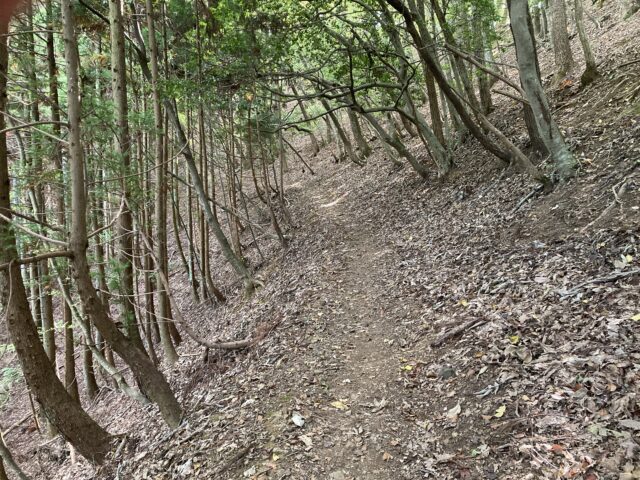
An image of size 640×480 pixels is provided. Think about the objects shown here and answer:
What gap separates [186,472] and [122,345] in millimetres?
1674

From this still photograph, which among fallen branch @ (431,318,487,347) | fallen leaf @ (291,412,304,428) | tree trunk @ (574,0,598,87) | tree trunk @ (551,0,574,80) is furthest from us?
tree trunk @ (551,0,574,80)

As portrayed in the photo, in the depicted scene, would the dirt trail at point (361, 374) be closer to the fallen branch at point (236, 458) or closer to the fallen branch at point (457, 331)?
the fallen branch at point (457, 331)

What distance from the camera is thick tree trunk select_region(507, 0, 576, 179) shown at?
263 inches

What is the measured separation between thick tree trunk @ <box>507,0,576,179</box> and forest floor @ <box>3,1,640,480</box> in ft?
1.39

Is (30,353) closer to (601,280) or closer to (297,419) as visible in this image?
(297,419)

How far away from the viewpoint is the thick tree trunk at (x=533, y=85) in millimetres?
6691

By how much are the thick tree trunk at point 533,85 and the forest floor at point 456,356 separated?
42 centimetres

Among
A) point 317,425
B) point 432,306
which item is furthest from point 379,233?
point 317,425

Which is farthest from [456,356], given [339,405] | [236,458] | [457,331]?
[236,458]

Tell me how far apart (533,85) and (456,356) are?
4831 millimetres

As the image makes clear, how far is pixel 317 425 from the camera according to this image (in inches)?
185

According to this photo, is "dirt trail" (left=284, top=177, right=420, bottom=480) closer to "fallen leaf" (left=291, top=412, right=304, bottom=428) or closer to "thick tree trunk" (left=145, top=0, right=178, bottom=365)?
"fallen leaf" (left=291, top=412, right=304, bottom=428)

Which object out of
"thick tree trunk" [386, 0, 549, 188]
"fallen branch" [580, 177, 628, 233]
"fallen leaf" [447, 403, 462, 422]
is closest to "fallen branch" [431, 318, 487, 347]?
"fallen leaf" [447, 403, 462, 422]

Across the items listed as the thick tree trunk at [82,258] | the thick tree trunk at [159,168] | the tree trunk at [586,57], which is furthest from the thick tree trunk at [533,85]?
the thick tree trunk at [82,258]
